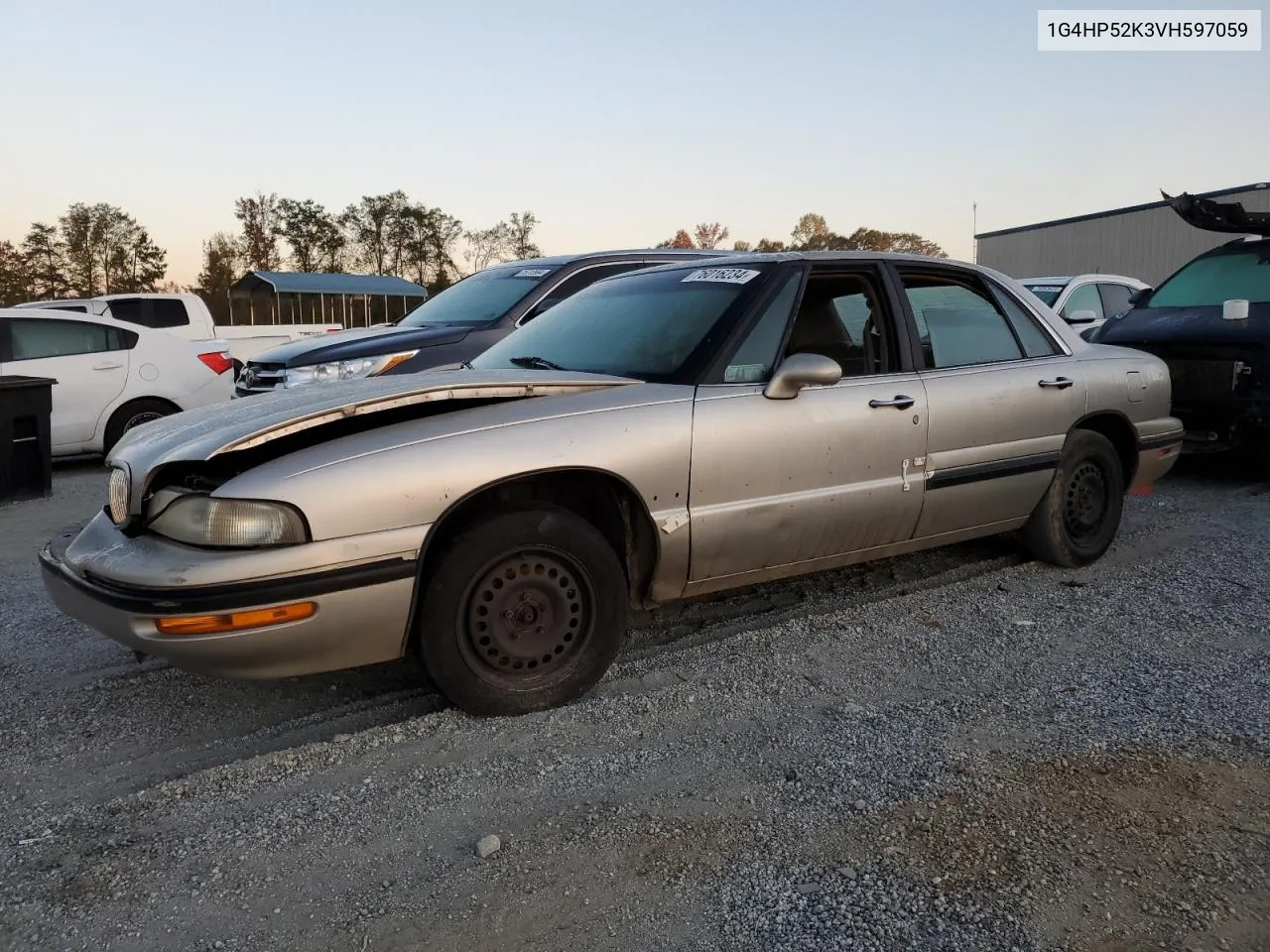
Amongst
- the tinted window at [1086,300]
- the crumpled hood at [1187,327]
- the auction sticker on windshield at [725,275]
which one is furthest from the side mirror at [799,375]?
the tinted window at [1086,300]

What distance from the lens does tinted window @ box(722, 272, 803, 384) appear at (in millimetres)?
3645

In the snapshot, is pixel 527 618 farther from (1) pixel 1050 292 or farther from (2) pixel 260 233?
(2) pixel 260 233

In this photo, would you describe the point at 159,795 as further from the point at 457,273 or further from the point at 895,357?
the point at 457,273

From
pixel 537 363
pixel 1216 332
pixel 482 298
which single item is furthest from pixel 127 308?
pixel 1216 332

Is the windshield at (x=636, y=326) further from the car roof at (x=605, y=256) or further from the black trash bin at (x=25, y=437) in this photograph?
the black trash bin at (x=25, y=437)

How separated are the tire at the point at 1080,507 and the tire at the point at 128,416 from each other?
7853mm

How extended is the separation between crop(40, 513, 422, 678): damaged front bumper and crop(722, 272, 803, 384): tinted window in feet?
4.64

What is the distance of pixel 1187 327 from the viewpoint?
7195 mm

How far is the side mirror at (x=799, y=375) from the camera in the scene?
3539mm

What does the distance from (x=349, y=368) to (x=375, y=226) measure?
171ft

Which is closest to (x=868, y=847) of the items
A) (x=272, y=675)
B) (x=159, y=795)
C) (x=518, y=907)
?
(x=518, y=907)

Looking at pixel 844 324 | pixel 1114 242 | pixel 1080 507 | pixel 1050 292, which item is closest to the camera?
pixel 844 324

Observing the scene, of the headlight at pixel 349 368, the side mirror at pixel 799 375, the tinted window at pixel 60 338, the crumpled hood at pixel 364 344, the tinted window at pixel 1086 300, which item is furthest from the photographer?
the tinted window at pixel 1086 300

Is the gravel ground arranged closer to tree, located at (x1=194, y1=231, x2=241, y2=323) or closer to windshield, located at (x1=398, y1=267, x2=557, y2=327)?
windshield, located at (x1=398, y1=267, x2=557, y2=327)
